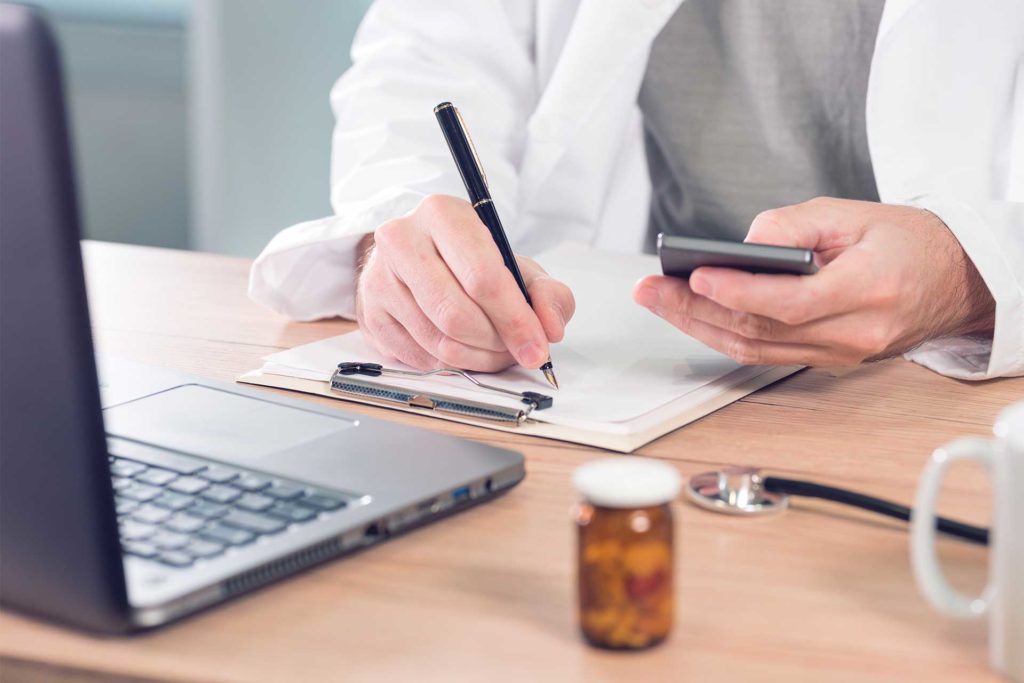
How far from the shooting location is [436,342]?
84 centimetres

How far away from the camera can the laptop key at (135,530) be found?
1.70 feet

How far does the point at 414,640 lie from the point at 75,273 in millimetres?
202

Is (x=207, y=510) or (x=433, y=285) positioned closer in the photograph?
(x=207, y=510)

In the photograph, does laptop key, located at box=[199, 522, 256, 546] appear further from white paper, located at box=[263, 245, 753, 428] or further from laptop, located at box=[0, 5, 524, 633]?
white paper, located at box=[263, 245, 753, 428]

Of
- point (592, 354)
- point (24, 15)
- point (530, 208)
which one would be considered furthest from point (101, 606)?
point (530, 208)

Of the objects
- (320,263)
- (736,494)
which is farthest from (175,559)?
(320,263)

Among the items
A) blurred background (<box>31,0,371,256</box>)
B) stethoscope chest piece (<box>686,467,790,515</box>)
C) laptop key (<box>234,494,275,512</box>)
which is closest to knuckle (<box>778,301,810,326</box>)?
stethoscope chest piece (<box>686,467,790,515</box>)

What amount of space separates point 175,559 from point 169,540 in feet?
0.06

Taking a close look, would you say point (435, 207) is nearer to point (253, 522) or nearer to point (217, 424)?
point (217, 424)

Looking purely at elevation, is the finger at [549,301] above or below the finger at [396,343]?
above

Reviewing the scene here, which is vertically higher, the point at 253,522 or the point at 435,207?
the point at 435,207

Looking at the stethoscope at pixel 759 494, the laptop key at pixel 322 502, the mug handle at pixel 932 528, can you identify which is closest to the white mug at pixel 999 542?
the mug handle at pixel 932 528

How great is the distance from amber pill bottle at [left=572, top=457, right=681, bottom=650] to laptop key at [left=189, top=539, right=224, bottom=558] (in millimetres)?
161

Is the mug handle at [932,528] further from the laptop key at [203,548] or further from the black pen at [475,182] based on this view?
the black pen at [475,182]
